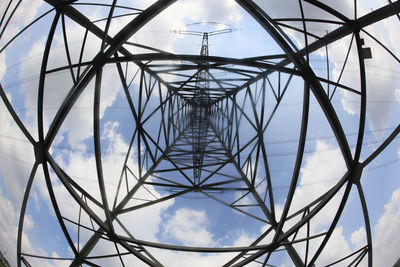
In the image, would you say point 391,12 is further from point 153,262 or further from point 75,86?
point 153,262

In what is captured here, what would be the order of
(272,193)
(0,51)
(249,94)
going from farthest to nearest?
(249,94) → (272,193) → (0,51)

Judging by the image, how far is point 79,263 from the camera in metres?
5.15

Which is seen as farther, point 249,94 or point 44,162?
point 249,94

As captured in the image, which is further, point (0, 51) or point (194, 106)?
point (194, 106)

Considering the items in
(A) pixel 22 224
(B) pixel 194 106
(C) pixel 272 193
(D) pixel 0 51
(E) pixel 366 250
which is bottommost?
(E) pixel 366 250

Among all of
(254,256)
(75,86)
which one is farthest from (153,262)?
(75,86)

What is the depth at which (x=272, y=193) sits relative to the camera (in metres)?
6.44

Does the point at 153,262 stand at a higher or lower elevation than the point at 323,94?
lower

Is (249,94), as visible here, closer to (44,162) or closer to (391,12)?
(391,12)

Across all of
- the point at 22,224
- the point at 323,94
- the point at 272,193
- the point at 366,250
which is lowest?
the point at 366,250

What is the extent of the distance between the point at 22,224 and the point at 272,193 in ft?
23.4

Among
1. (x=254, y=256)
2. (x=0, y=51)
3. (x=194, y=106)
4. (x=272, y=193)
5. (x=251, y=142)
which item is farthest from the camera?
(x=194, y=106)

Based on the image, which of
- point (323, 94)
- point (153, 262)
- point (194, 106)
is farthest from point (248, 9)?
point (194, 106)

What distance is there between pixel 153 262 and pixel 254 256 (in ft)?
8.60
